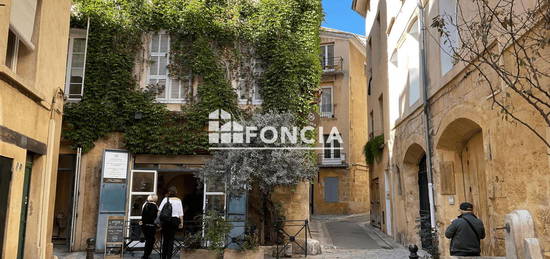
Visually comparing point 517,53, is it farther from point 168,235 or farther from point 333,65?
point 333,65

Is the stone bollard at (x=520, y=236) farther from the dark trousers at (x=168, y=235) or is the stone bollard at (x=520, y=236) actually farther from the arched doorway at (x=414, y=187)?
the arched doorway at (x=414, y=187)

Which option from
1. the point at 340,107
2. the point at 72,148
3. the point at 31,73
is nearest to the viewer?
the point at 31,73

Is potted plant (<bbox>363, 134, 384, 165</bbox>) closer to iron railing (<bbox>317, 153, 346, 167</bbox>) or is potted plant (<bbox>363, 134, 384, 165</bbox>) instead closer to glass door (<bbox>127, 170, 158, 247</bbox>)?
glass door (<bbox>127, 170, 158, 247</bbox>)

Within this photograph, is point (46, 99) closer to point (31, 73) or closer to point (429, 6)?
point (31, 73)

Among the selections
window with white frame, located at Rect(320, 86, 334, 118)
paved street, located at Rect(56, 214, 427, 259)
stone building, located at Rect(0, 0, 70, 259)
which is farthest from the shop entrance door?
window with white frame, located at Rect(320, 86, 334, 118)

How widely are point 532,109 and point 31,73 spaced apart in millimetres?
8053

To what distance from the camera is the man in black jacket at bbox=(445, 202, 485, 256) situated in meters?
6.20

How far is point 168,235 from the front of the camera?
355 inches

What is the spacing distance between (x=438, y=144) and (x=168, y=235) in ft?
19.6

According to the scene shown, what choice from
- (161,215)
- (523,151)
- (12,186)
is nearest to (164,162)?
(161,215)

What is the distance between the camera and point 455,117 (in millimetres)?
8477

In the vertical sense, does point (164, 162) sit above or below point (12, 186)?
above

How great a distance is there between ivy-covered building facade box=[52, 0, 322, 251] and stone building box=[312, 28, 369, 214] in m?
13.0

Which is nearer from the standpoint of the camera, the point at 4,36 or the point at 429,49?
the point at 4,36
